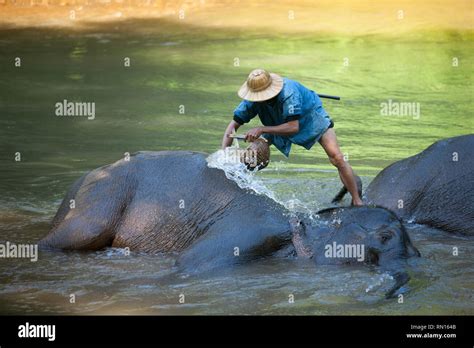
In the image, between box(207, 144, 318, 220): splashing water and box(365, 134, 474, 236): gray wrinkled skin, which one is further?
box(365, 134, 474, 236): gray wrinkled skin

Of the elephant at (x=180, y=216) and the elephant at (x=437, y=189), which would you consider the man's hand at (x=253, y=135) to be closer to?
the elephant at (x=180, y=216)

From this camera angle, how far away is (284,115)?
812cm

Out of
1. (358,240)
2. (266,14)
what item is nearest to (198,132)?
(358,240)

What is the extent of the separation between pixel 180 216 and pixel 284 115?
1190 mm

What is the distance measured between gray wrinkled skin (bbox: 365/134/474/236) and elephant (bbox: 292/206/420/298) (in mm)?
1194

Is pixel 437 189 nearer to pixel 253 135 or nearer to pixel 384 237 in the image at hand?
pixel 384 237

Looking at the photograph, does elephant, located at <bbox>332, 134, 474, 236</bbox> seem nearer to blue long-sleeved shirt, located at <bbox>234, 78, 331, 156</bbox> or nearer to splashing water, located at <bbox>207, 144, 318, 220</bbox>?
blue long-sleeved shirt, located at <bbox>234, 78, 331, 156</bbox>

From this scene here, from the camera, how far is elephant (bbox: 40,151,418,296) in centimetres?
734

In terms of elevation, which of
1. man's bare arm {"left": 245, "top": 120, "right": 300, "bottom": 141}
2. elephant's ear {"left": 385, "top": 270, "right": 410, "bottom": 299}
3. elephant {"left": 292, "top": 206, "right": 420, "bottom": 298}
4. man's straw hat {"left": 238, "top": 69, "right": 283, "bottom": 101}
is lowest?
elephant's ear {"left": 385, "top": 270, "right": 410, "bottom": 299}

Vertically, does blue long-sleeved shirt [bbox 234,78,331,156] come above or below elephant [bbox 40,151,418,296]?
above

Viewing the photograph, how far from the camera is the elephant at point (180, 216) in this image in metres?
7.34

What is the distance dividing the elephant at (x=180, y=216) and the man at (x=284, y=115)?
521 mm

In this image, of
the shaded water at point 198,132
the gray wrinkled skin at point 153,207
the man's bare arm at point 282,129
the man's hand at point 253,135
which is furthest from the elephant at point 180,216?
the man's bare arm at point 282,129

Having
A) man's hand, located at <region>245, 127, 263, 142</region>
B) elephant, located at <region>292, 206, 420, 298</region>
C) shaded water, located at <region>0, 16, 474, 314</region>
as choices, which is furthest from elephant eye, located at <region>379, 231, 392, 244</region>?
man's hand, located at <region>245, 127, 263, 142</region>
